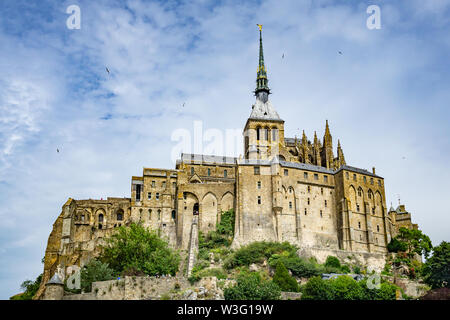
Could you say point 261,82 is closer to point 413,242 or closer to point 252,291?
point 413,242

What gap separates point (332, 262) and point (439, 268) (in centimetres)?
1315

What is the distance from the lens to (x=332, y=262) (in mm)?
67688

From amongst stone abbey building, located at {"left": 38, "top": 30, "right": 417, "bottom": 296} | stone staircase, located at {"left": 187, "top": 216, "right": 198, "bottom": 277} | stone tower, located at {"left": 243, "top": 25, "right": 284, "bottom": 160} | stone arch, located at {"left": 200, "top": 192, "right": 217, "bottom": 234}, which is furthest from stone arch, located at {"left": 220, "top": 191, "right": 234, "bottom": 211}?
stone tower, located at {"left": 243, "top": 25, "right": 284, "bottom": 160}

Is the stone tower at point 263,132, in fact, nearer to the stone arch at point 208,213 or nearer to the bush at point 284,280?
the stone arch at point 208,213

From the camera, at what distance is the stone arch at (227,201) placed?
78.2 meters

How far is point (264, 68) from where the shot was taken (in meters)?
103

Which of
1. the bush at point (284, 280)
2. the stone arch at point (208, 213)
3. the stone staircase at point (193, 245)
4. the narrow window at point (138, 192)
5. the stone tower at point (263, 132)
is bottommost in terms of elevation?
the bush at point (284, 280)

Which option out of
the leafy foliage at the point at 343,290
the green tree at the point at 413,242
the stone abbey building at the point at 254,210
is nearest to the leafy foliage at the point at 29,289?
the stone abbey building at the point at 254,210

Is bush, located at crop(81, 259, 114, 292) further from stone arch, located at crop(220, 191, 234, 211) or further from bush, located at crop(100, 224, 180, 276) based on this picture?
stone arch, located at crop(220, 191, 234, 211)

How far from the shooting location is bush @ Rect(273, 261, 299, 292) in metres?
56.7

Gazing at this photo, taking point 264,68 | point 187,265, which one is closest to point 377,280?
point 187,265

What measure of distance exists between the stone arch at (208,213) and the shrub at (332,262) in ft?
53.9
